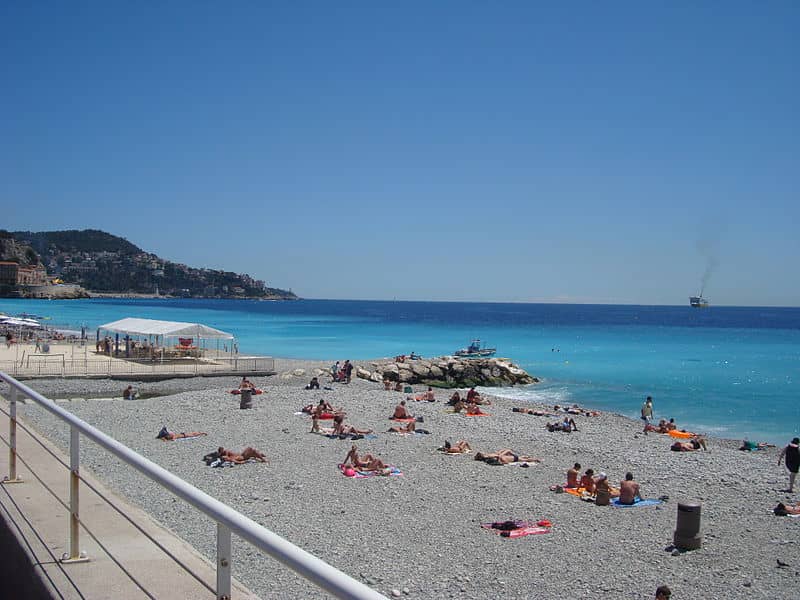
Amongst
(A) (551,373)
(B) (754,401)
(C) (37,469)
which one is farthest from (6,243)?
(C) (37,469)

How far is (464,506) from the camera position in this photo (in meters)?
12.5

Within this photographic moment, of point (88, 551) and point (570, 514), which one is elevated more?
point (88, 551)

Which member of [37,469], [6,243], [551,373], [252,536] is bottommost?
[551,373]

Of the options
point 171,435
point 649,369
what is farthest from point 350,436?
point 649,369

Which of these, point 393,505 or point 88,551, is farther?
point 393,505

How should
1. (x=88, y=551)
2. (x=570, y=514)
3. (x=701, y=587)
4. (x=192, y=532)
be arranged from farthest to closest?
1. (x=570, y=514)
2. (x=192, y=532)
3. (x=701, y=587)
4. (x=88, y=551)

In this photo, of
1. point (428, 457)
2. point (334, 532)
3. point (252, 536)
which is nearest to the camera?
point (252, 536)

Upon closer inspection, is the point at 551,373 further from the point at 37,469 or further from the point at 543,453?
the point at 37,469

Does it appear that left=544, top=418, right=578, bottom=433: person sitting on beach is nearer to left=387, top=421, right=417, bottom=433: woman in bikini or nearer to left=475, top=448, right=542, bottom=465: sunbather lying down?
left=387, top=421, right=417, bottom=433: woman in bikini

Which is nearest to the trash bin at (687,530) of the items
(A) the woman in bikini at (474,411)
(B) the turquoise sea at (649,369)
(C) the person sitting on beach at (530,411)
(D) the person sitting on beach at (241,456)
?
(D) the person sitting on beach at (241,456)

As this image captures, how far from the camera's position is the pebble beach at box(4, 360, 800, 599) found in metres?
9.22

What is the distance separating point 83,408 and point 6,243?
201 metres

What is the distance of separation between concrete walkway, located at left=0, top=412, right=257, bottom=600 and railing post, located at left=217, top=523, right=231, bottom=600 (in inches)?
17.2

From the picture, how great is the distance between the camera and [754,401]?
35594mm
